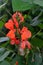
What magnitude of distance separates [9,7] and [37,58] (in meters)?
0.23

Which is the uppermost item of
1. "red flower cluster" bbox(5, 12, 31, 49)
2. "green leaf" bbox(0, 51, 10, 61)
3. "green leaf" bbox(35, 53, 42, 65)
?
"red flower cluster" bbox(5, 12, 31, 49)

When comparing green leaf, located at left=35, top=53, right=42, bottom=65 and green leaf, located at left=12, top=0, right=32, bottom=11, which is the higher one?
green leaf, located at left=12, top=0, right=32, bottom=11

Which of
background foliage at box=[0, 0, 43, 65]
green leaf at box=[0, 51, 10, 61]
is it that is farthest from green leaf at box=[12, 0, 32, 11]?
green leaf at box=[0, 51, 10, 61]

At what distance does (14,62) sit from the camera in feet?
1.97

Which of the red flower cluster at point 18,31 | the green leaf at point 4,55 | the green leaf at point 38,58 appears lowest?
the green leaf at point 38,58

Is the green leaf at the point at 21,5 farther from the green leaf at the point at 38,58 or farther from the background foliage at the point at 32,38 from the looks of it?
the green leaf at the point at 38,58

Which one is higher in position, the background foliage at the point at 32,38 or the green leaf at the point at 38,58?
the background foliage at the point at 32,38

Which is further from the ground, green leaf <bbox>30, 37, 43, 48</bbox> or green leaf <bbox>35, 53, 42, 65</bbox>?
green leaf <bbox>30, 37, 43, 48</bbox>

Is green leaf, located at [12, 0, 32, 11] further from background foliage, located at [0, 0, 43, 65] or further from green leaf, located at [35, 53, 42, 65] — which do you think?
green leaf, located at [35, 53, 42, 65]

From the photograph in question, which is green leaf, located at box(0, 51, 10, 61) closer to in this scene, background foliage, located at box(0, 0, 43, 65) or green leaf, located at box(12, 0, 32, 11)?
background foliage, located at box(0, 0, 43, 65)

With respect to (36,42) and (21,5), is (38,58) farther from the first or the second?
(21,5)

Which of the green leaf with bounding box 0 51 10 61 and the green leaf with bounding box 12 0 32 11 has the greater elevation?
the green leaf with bounding box 12 0 32 11

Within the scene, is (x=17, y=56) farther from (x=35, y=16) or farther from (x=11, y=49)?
(x=35, y=16)

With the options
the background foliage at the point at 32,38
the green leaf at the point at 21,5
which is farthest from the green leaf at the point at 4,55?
the green leaf at the point at 21,5
